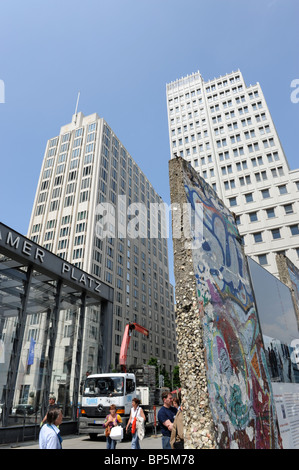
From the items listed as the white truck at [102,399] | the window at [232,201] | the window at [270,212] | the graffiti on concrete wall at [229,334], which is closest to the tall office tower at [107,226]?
the window at [232,201]

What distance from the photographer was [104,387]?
1359 cm

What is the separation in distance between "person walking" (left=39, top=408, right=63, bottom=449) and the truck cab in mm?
9326

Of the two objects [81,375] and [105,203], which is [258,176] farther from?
[81,375]

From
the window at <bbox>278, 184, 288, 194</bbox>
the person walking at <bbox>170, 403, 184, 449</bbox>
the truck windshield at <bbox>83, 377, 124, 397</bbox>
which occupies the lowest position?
the person walking at <bbox>170, 403, 184, 449</bbox>

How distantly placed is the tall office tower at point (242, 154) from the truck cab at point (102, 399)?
113 ft

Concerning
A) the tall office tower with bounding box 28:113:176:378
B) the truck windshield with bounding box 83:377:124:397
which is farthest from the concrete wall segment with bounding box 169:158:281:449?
the tall office tower with bounding box 28:113:176:378

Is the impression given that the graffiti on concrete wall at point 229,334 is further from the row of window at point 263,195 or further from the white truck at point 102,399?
the row of window at point 263,195

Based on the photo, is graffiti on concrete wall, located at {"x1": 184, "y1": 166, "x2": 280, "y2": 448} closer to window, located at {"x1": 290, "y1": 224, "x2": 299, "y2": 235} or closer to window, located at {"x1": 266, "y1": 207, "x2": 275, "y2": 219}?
window, located at {"x1": 290, "y1": 224, "x2": 299, "y2": 235}

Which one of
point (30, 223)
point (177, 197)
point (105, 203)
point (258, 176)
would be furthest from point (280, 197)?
point (30, 223)

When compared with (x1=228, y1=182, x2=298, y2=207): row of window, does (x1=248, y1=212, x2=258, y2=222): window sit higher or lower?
lower

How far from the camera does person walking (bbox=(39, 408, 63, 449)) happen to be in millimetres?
4375
